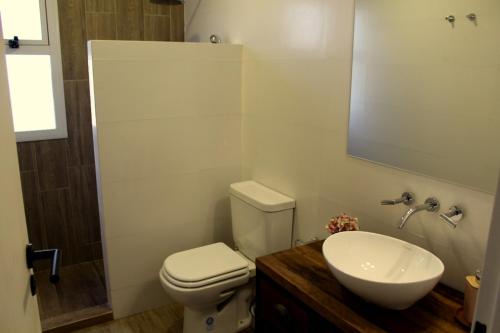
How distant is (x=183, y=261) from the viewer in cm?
226

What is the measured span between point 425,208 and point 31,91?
2.57m

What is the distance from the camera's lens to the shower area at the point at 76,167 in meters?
2.91

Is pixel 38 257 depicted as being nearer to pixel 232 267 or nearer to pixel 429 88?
pixel 232 267

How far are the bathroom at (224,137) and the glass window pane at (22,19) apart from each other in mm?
128

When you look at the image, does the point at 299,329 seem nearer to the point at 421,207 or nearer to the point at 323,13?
the point at 421,207

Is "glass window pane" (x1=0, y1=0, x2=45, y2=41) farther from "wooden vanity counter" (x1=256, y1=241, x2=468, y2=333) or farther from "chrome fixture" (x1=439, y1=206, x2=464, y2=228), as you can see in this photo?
"chrome fixture" (x1=439, y1=206, x2=464, y2=228)

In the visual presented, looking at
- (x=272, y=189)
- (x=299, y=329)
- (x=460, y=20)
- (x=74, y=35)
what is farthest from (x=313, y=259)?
(x=74, y=35)

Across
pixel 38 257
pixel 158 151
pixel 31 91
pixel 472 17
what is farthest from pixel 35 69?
pixel 472 17

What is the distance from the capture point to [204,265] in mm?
2227

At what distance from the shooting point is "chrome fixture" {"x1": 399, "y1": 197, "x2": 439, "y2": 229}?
160 centimetres

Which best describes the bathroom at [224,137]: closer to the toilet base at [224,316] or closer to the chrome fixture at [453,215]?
the chrome fixture at [453,215]

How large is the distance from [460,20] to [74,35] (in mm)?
2429

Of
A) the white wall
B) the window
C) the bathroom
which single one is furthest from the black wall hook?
the window

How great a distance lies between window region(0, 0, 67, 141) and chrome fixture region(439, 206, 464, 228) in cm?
251
